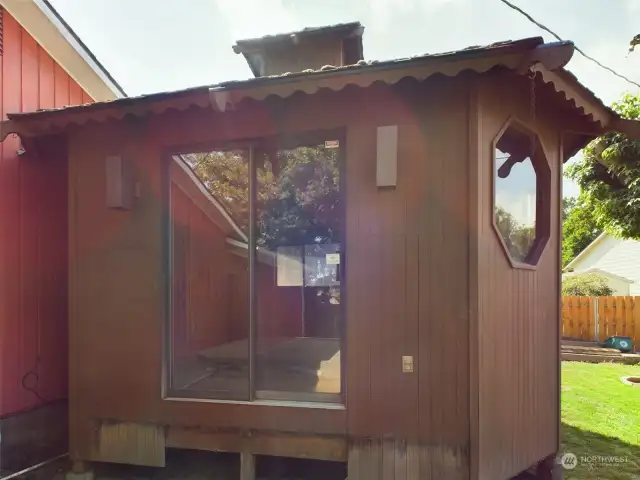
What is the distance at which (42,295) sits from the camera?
4371 mm

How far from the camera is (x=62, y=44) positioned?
4688mm

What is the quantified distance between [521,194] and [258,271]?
221 cm

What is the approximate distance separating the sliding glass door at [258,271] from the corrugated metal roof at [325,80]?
0.51m

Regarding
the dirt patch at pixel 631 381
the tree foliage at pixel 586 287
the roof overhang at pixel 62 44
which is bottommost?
the dirt patch at pixel 631 381

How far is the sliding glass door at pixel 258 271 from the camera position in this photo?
350 cm

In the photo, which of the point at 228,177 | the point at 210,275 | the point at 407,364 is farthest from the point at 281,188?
the point at 407,364

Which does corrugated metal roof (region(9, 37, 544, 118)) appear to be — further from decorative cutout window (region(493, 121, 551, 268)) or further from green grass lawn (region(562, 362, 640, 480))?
green grass lawn (region(562, 362, 640, 480))

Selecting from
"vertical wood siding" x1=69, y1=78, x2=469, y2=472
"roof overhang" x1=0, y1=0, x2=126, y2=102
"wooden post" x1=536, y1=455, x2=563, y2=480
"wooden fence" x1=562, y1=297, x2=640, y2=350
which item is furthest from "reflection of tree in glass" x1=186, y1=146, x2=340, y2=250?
"wooden fence" x1=562, y1=297, x2=640, y2=350

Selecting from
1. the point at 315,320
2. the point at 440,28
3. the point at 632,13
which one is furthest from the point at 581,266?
the point at 315,320

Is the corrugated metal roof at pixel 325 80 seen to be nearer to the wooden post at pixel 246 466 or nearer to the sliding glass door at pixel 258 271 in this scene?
the sliding glass door at pixel 258 271

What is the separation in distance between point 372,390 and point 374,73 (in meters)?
2.16

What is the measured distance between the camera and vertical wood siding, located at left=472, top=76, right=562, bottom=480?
303cm
